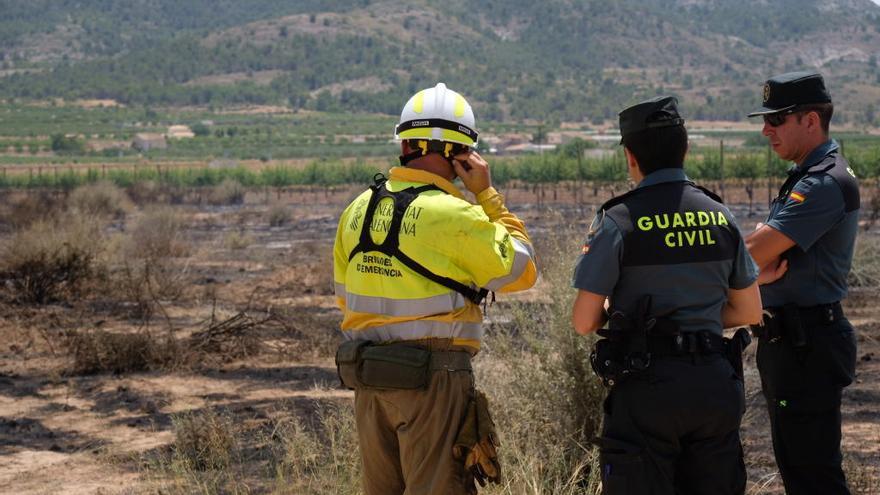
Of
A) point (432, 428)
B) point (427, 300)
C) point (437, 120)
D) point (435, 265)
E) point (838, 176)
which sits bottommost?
point (432, 428)

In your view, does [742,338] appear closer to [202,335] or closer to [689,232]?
[689,232]

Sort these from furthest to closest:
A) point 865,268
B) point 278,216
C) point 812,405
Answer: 1. point 278,216
2. point 865,268
3. point 812,405

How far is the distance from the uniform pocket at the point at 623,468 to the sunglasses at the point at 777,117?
5.31 ft

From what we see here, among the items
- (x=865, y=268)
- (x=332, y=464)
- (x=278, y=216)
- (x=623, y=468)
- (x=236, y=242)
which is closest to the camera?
(x=623, y=468)

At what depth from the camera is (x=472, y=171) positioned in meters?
4.14

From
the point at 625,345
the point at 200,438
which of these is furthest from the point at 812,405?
the point at 200,438

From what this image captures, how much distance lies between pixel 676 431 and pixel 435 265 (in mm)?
951

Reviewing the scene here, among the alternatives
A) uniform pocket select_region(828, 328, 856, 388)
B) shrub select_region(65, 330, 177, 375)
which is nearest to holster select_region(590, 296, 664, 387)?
uniform pocket select_region(828, 328, 856, 388)

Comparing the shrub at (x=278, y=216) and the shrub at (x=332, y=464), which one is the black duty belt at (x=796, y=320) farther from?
the shrub at (x=278, y=216)

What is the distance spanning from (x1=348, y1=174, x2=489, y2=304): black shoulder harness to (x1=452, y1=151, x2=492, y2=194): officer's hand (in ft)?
0.37

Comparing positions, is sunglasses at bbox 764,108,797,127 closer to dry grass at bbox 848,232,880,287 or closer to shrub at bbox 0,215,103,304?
dry grass at bbox 848,232,880,287

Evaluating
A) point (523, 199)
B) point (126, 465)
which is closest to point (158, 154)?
point (523, 199)

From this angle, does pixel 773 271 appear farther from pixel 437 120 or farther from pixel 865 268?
pixel 865 268

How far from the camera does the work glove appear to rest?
13.0 ft
